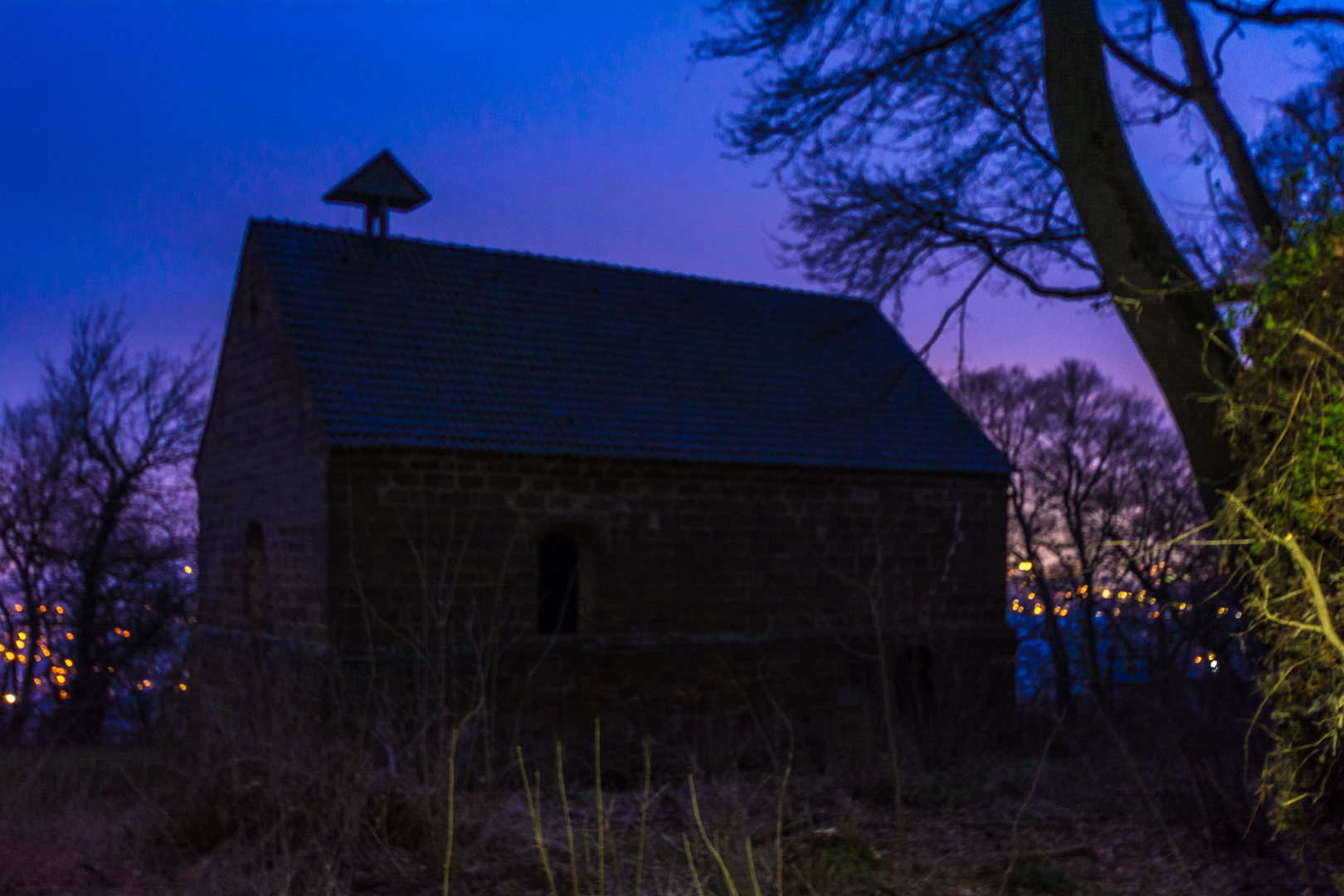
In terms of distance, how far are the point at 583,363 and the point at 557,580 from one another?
3380mm

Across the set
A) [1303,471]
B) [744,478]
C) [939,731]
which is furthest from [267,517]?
[1303,471]

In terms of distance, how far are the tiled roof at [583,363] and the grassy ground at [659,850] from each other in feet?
22.6

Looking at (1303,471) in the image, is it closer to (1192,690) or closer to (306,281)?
(1192,690)

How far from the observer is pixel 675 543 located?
16.9 metres

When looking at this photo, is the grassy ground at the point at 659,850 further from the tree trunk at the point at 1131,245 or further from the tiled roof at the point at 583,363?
the tiled roof at the point at 583,363

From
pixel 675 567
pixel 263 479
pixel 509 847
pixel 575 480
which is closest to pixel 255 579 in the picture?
pixel 263 479

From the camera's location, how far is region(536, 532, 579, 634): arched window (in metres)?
16.5

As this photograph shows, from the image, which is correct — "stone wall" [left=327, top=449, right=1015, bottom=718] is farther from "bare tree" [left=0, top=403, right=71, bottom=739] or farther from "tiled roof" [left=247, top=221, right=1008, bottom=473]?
"bare tree" [left=0, top=403, right=71, bottom=739]

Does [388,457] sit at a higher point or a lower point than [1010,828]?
higher

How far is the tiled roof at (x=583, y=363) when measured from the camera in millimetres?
15664

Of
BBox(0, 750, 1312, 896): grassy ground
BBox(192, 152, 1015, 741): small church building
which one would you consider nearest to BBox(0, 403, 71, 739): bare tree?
BBox(192, 152, 1015, 741): small church building

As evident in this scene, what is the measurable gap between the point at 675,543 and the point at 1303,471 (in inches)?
491

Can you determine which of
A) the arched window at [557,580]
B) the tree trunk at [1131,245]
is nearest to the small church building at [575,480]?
the arched window at [557,580]

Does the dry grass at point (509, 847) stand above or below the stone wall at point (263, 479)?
below
